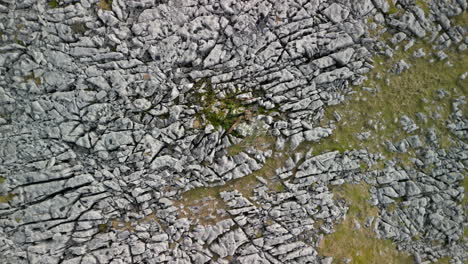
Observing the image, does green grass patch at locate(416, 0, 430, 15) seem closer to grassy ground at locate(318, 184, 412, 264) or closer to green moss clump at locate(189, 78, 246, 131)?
grassy ground at locate(318, 184, 412, 264)

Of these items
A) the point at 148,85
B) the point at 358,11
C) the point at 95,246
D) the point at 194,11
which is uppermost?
the point at 358,11

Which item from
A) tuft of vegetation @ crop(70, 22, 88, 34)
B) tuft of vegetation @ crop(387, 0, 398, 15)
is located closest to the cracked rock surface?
tuft of vegetation @ crop(70, 22, 88, 34)

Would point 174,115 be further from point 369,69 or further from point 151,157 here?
point 369,69

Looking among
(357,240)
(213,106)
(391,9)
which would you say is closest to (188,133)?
(213,106)

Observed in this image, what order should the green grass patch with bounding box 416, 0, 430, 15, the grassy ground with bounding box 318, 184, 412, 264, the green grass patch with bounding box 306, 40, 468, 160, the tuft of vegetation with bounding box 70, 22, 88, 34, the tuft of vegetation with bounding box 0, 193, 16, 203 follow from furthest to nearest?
the green grass patch with bounding box 416, 0, 430, 15
the green grass patch with bounding box 306, 40, 468, 160
the grassy ground with bounding box 318, 184, 412, 264
the tuft of vegetation with bounding box 70, 22, 88, 34
the tuft of vegetation with bounding box 0, 193, 16, 203

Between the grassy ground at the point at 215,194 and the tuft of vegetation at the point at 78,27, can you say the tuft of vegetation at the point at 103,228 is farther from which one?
the tuft of vegetation at the point at 78,27

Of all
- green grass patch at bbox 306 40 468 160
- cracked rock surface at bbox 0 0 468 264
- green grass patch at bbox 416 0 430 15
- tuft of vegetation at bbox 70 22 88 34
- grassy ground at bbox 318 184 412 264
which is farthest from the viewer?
green grass patch at bbox 416 0 430 15

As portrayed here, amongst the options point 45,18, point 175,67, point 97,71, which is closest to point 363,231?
point 175,67

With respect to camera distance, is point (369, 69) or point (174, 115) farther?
point (369, 69)

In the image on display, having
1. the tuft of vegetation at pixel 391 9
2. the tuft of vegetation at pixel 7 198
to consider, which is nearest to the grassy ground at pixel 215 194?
the tuft of vegetation at pixel 7 198
